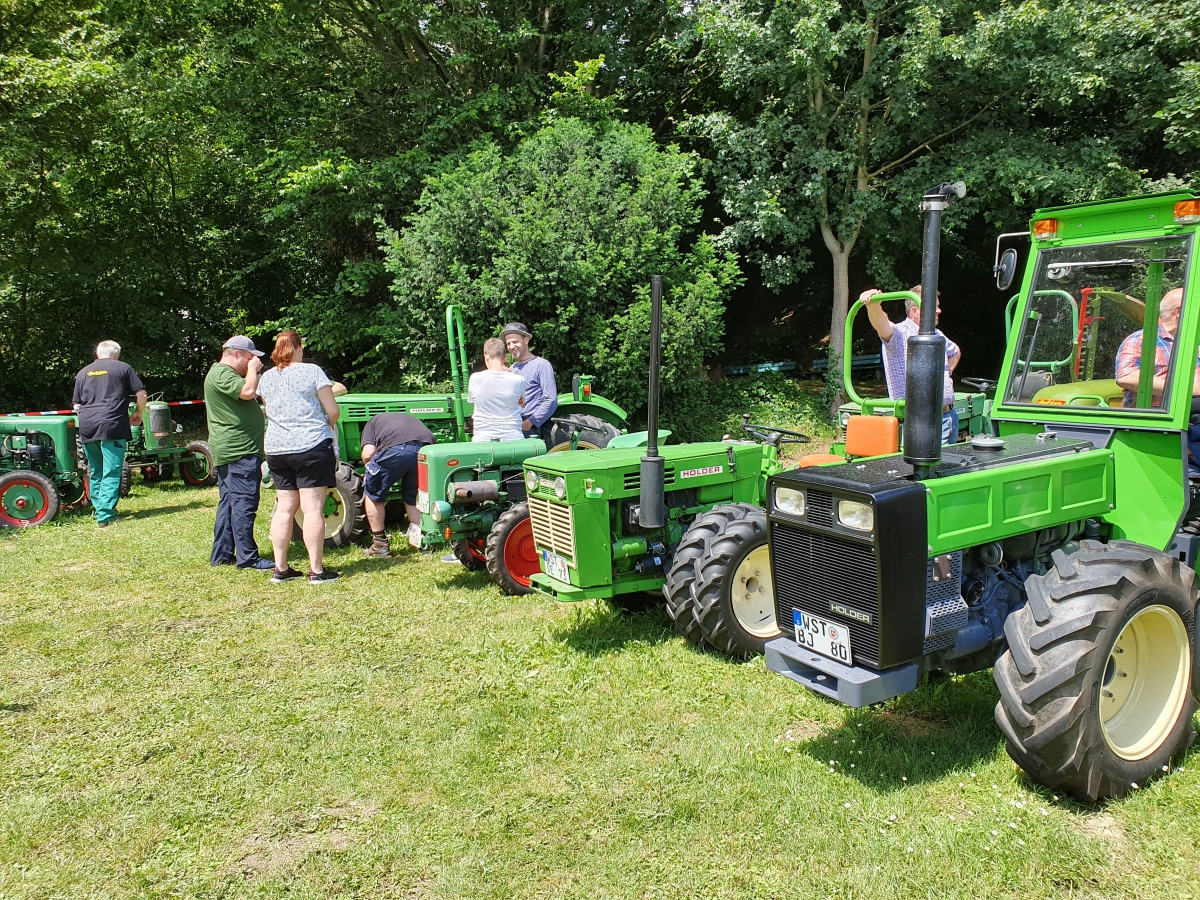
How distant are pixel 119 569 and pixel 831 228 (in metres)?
10.9

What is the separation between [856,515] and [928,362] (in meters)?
0.65

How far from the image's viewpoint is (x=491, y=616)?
5.84 metres

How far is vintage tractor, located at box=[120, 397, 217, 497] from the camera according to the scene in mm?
11180

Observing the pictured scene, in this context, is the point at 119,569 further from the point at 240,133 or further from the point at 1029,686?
the point at 240,133

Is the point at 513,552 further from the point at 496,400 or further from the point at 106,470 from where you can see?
the point at 106,470

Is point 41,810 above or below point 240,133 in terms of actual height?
below

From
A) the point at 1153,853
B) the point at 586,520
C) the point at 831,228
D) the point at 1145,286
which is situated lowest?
the point at 1153,853

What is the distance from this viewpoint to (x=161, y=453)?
11.3 m

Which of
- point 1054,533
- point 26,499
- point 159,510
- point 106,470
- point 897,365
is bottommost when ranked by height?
point 159,510

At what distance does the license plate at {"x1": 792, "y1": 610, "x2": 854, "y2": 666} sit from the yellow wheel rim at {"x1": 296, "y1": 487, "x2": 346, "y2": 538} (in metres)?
5.13

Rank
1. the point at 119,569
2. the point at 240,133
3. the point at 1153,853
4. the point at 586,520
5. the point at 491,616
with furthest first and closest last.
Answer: the point at 240,133, the point at 119,569, the point at 491,616, the point at 586,520, the point at 1153,853

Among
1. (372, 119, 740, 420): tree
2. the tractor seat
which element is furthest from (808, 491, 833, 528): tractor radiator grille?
(372, 119, 740, 420): tree

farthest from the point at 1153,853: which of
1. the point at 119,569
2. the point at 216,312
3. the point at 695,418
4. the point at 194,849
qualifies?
the point at 216,312

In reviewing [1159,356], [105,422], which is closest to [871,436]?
[1159,356]
